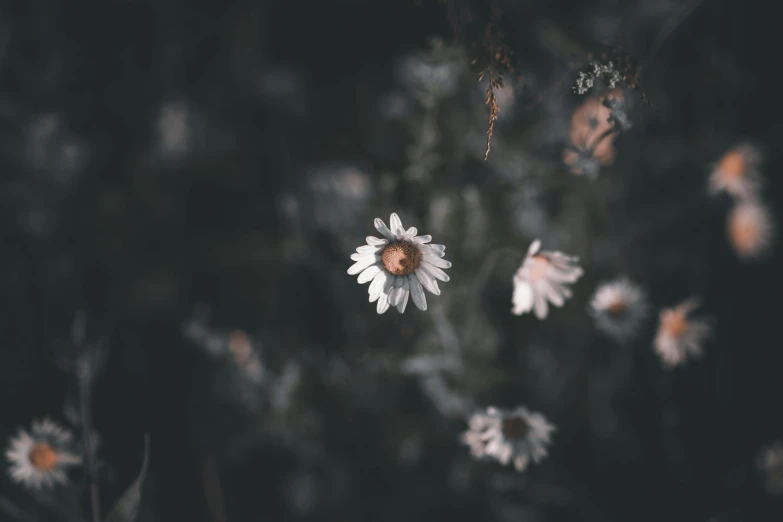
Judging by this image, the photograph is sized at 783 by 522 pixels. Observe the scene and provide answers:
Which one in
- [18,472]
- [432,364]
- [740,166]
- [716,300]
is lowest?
[18,472]

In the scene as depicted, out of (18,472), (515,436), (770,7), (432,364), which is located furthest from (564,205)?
(18,472)

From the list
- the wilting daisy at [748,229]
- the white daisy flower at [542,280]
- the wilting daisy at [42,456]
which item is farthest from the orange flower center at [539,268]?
the wilting daisy at [748,229]

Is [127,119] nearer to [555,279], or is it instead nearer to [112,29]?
[112,29]

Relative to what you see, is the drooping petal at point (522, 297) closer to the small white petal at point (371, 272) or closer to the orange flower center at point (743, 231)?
the small white petal at point (371, 272)

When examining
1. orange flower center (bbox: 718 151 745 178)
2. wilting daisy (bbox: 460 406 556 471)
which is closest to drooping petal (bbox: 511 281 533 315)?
wilting daisy (bbox: 460 406 556 471)

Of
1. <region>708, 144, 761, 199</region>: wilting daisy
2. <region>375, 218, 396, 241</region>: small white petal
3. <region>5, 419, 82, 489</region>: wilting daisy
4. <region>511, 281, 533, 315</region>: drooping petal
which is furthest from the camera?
<region>708, 144, 761, 199</region>: wilting daisy

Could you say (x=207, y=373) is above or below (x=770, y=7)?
below

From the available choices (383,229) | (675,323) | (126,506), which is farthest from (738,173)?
(126,506)

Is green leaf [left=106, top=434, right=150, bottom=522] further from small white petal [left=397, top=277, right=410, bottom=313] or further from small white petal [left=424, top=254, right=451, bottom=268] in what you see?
small white petal [left=424, top=254, right=451, bottom=268]
